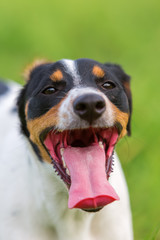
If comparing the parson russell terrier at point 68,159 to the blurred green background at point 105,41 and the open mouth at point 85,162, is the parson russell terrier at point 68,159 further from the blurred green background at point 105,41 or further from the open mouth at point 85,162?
the blurred green background at point 105,41

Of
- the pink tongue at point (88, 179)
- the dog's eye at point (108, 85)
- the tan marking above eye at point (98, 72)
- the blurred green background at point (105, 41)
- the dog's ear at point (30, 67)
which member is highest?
the tan marking above eye at point (98, 72)

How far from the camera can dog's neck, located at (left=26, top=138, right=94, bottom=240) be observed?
139 inches

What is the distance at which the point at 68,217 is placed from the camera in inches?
141

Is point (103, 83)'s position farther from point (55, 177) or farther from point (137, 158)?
point (137, 158)

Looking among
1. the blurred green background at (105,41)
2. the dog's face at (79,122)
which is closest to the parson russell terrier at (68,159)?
the dog's face at (79,122)

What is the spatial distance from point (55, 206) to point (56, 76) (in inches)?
39.2

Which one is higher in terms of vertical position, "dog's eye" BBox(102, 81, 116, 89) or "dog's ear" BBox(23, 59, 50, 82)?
"dog's eye" BBox(102, 81, 116, 89)

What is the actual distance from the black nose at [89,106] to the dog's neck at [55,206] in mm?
630

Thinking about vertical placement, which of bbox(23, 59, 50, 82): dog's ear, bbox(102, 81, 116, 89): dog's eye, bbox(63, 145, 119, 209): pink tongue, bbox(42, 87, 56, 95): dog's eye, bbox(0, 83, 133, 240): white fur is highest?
bbox(42, 87, 56, 95): dog's eye

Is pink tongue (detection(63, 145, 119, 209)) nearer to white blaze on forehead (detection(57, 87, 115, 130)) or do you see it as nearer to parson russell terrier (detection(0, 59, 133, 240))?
parson russell terrier (detection(0, 59, 133, 240))

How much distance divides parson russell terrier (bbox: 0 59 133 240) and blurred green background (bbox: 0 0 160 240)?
65.4 inches

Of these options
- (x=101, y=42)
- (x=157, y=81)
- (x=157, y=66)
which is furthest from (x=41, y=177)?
(x=101, y=42)

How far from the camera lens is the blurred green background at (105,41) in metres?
5.78

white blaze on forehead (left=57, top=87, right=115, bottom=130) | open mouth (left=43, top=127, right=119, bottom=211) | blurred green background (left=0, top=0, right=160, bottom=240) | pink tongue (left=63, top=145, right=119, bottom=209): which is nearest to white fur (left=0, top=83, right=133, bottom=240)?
open mouth (left=43, top=127, right=119, bottom=211)
